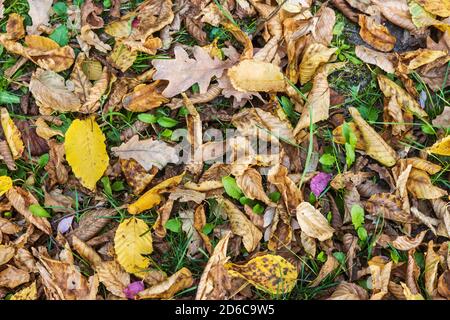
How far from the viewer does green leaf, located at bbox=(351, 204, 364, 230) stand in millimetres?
2367

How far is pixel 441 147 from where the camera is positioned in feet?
7.88

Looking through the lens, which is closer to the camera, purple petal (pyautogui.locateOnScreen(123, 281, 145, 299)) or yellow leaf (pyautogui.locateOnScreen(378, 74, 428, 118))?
purple petal (pyautogui.locateOnScreen(123, 281, 145, 299))

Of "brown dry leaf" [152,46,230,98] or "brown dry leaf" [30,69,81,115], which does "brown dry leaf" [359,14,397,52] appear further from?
"brown dry leaf" [30,69,81,115]

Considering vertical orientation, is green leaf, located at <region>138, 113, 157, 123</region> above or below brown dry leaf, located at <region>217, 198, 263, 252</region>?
above

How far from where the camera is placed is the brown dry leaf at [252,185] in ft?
7.88

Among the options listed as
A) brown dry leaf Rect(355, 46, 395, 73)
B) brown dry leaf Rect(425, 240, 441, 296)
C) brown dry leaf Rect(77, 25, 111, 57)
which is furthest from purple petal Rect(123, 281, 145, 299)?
brown dry leaf Rect(355, 46, 395, 73)

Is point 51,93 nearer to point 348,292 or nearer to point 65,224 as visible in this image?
point 65,224

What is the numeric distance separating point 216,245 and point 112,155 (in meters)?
0.64

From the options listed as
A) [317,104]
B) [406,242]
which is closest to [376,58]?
[317,104]

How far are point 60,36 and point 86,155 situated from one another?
24.7 inches

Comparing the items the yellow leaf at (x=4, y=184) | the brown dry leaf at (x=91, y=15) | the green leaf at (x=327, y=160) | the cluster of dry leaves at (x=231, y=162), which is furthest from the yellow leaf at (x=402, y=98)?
the yellow leaf at (x=4, y=184)

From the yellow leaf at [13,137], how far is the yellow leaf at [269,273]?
1.11 metres

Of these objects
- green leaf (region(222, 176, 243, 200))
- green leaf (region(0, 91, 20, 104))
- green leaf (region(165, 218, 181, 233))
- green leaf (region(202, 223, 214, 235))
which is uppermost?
green leaf (region(0, 91, 20, 104))

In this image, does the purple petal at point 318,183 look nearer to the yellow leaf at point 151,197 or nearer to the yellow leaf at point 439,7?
the yellow leaf at point 151,197
